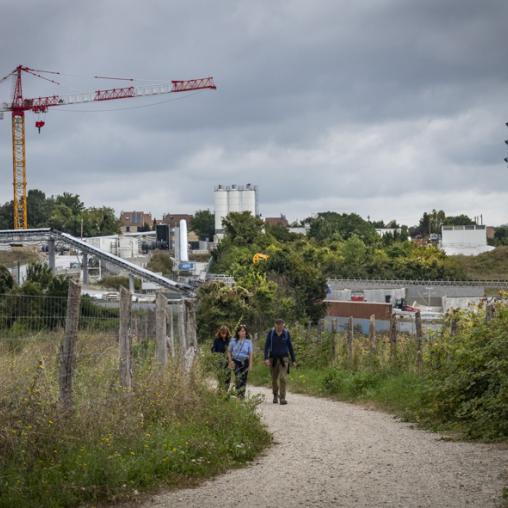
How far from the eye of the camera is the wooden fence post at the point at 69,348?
1190cm

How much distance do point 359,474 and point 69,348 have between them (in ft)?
12.7

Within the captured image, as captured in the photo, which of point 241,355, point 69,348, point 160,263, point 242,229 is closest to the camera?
point 69,348

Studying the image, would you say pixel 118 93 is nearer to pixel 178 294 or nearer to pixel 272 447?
pixel 178 294

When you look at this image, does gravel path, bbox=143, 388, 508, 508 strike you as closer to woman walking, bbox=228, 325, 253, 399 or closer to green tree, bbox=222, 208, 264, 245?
woman walking, bbox=228, 325, 253, 399

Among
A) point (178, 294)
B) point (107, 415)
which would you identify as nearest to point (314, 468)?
point (107, 415)

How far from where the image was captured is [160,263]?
479 feet

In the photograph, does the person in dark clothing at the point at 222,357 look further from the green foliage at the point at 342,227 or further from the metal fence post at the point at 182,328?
the green foliage at the point at 342,227

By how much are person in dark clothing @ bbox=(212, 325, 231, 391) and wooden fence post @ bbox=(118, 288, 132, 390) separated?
3613 millimetres

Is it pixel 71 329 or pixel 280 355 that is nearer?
pixel 71 329

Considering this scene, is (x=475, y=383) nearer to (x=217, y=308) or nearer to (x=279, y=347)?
(x=279, y=347)

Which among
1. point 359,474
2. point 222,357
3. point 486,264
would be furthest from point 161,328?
point 486,264

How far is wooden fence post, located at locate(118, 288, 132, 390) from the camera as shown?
13672 millimetres

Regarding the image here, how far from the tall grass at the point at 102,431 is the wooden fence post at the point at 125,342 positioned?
0.16m

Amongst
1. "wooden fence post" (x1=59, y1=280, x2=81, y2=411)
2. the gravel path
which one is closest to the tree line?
the gravel path
